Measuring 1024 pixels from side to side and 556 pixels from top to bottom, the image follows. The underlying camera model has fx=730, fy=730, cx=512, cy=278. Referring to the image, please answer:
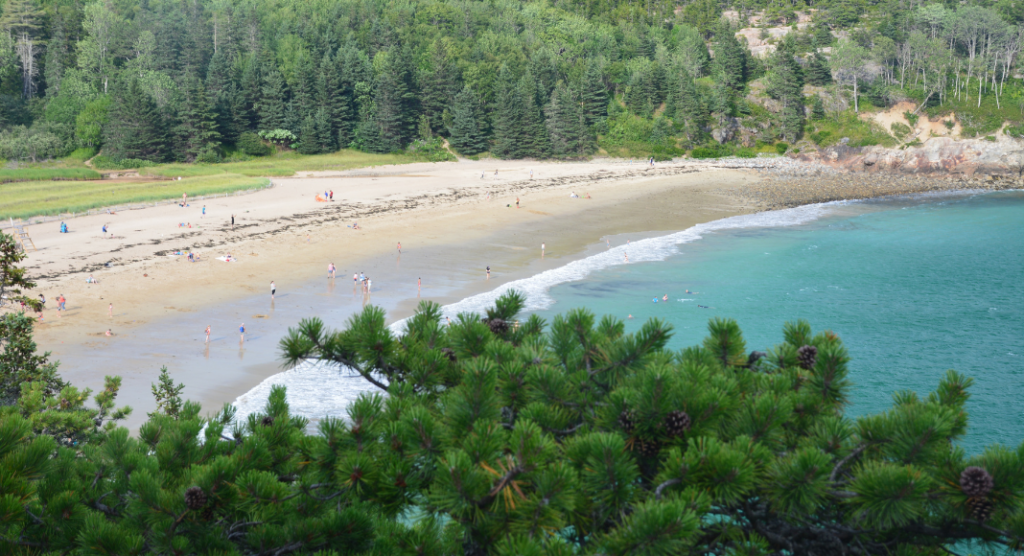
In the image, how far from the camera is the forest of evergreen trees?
65688 millimetres

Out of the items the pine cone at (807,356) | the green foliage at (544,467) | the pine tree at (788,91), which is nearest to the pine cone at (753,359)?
the green foliage at (544,467)

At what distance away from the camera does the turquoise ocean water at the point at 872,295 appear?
2150 cm

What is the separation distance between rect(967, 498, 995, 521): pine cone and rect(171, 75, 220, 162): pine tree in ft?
222

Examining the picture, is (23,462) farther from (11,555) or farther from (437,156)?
(437,156)

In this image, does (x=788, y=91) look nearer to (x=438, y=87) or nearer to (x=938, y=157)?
(x=938, y=157)

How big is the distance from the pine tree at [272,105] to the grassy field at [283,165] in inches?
136

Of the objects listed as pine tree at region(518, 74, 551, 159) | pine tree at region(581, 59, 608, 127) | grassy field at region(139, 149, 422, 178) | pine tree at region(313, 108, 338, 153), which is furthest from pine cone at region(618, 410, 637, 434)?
pine tree at region(581, 59, 608, 127)

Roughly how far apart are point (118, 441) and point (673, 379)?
406 cm

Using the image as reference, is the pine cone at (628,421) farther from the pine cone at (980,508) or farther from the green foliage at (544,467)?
the pine cone at (980,508)

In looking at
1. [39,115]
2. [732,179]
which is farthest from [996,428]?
[39,115]

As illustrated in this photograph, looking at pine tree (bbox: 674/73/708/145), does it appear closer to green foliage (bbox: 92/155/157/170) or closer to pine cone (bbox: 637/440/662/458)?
green foliage (bbox: 92/155/157/170)

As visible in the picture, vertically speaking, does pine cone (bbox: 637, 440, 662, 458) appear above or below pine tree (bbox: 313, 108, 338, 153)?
below

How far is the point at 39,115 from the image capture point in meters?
66.3

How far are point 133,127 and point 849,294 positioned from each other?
186ft
